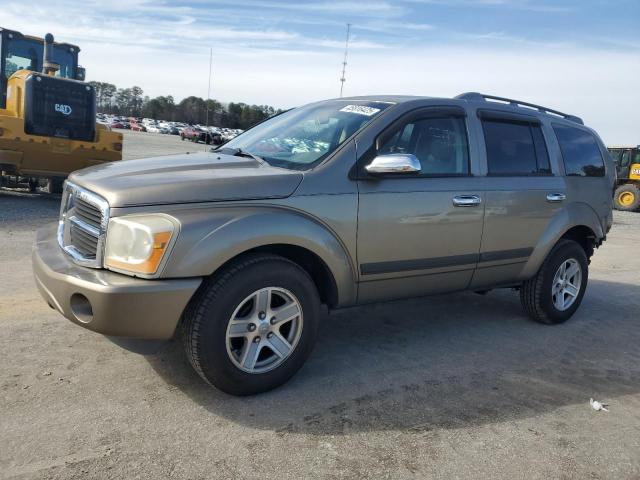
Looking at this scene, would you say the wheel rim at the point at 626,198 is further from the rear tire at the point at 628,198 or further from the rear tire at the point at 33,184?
the rear tire at the point at 33,184

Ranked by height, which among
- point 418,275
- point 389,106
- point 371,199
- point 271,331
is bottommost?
point 271,331

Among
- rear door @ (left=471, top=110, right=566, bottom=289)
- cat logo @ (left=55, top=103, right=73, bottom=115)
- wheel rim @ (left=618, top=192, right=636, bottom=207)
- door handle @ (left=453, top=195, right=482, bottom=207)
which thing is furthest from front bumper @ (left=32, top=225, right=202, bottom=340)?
wheel rim @ (left=618, top=192, right=636, bottom=207)

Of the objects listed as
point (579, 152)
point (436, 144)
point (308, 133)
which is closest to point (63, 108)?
point (308, 133)

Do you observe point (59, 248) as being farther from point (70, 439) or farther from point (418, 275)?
point (418, 275)

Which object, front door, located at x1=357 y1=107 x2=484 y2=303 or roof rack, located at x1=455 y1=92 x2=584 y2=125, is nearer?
front door, located at x1=357 y1=107 x2=484 y2=303

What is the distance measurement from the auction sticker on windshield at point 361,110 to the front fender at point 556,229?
1.93 m

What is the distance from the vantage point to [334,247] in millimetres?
3590

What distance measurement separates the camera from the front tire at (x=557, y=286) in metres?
5.10

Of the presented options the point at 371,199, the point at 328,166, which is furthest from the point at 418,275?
the point at 328,166

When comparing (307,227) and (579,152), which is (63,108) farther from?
(579,152)

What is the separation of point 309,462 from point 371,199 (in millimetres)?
1719

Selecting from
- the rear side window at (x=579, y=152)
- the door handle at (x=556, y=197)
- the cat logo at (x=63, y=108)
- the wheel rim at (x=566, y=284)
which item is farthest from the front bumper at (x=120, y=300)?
the cat logo at (x=63, y=108)

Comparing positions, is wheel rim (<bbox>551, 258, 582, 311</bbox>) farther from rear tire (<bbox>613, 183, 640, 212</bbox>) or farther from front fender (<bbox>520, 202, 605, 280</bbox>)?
rear tire (<bbox>613, 183, 640, 212</bbox>)

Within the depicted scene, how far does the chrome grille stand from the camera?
311 cm
